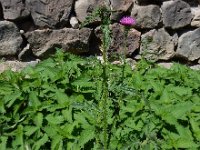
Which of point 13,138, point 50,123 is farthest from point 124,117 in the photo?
point 13,138

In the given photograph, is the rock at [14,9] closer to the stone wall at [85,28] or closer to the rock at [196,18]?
the stone wall at [85,28]

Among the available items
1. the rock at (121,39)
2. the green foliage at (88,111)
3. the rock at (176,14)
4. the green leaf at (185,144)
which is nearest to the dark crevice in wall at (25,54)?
the rock at (121,39)

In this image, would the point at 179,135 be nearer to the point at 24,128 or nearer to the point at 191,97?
the point at 191,97

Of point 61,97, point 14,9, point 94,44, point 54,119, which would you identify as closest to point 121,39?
point 94,44

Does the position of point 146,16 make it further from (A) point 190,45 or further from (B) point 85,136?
(B) point 85,136

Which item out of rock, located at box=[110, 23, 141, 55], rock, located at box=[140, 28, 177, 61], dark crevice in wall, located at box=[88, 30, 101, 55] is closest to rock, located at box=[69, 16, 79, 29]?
dark crevice in wall, located at box=[88, 30, 101, 55]

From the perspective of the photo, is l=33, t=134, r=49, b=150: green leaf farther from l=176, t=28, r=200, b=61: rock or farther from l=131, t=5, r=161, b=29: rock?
l=176, t=28, r=200, b=61: rock
